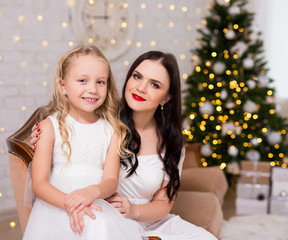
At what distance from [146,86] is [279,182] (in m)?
2.56

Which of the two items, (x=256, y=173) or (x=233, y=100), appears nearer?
(x=256, y=173)

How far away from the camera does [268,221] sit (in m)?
3.64

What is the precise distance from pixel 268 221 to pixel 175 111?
2.08 m

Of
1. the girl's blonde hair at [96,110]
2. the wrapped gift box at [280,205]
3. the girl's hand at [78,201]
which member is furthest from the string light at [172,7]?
the girl's hand at [78,201]

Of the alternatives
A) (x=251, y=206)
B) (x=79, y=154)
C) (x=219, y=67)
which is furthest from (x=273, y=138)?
(x=79, y=154)

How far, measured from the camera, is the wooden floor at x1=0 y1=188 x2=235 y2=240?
130 inches

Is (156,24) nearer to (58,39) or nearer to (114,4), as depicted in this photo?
(114,4)

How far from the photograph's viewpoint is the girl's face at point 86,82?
1.69 m

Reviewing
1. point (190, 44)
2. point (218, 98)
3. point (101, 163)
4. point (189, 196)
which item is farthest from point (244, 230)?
point (190, 44)

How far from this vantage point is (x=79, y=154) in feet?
5.74

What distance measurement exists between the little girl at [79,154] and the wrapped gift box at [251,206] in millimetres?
2468

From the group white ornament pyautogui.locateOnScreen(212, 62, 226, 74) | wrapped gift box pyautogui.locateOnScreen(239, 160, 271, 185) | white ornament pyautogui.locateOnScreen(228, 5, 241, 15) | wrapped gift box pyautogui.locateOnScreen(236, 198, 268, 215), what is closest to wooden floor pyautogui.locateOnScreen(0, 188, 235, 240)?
wrapped gift box pyautogui.locateOnScreen(236, 198, 268, 215)

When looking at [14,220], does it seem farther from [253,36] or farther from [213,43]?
[253,36]

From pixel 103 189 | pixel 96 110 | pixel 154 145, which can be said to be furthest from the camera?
pixel 154 145
